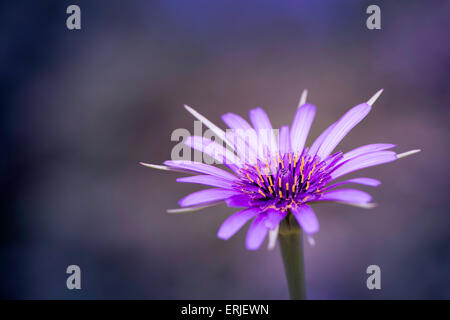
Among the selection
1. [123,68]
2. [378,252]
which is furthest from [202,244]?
[123,68]

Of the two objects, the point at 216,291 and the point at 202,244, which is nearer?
the point at 216,291

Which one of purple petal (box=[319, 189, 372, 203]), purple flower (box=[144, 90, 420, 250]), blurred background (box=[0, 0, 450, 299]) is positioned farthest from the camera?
blurred background (box=[0, 0, 450, 299])

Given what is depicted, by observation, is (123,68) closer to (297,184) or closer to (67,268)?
(67,268)

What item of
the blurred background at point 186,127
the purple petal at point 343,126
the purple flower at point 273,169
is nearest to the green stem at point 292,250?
the purple flower at point 273,169

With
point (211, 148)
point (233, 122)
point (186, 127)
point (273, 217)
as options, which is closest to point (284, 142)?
point (233, 122)

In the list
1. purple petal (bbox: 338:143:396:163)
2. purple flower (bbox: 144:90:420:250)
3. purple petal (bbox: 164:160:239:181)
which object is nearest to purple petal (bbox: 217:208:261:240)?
purple flower (bbox: 144:90:420:250)

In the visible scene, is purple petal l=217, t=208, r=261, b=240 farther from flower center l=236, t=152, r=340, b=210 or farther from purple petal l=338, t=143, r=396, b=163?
purple petal l=338, t=143, r=396, b=163

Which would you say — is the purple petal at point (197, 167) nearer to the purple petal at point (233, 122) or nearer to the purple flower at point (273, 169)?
the purple flower at point (273, 169)

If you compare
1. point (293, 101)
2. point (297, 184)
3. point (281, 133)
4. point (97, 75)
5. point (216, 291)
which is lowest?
point (216, 291)
